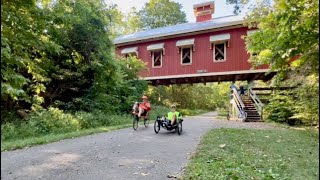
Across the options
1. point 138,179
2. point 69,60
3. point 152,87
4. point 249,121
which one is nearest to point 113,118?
point 69,60

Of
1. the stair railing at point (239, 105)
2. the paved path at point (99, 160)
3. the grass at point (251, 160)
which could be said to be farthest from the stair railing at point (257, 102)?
the paved path at point (99, 160)

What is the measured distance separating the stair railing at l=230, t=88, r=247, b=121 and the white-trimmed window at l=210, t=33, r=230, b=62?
8.33 feet

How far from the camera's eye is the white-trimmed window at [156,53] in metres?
22.4

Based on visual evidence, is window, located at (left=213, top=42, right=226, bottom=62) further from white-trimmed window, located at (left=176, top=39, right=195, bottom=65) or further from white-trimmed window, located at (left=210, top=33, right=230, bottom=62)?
white-trimmed window, located at (left=176, top=39, right=195, bottom=65)

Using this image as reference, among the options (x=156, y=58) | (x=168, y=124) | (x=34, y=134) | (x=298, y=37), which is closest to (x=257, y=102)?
(x=156, y=58)

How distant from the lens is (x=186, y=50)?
21766 millimetres

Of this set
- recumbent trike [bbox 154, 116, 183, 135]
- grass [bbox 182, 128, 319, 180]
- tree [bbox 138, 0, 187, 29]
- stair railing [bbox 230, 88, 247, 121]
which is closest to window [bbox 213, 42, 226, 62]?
stair railing [bbox 230, 88, 247, 121]

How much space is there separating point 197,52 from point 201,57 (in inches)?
20.2

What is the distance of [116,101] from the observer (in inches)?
666

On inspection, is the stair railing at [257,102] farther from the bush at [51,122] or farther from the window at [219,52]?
the bush at [51,122]

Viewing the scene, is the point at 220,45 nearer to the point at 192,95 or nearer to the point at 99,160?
the point at 192,95

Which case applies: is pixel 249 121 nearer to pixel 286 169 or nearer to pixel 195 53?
pixel 195 53

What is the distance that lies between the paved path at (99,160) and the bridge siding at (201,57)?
482 inches

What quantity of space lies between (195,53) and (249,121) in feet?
22.8
